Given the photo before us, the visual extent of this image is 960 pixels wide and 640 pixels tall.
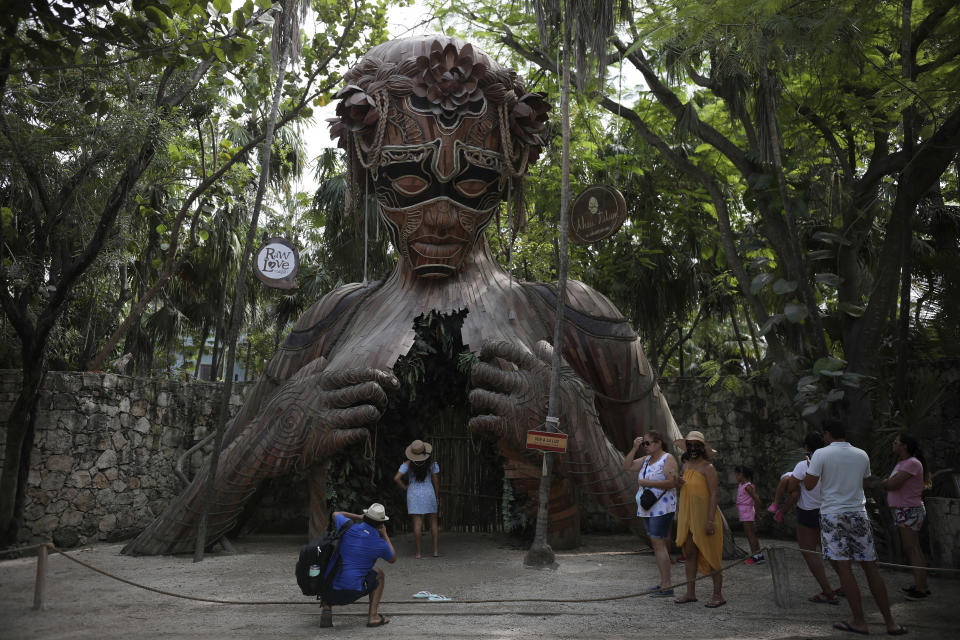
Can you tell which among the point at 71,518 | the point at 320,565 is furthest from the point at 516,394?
the point at 71,518

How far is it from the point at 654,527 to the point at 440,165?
13.8 ft

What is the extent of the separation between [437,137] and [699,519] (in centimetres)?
462

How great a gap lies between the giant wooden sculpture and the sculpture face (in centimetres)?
1

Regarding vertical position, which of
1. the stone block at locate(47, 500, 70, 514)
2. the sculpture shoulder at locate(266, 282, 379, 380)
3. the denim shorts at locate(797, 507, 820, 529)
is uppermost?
the sculpture shoulder at locate(266, 282, 379, 380)

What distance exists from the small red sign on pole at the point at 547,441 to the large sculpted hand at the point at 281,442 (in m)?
1.48

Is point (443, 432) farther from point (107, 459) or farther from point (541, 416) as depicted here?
point (107, 459)

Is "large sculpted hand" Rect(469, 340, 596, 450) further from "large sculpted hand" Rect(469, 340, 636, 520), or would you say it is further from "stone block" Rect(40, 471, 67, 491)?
"stone block" Rect(40, 471, 67, 491)

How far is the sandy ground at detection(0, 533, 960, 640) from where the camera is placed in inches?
189

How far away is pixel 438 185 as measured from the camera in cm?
801

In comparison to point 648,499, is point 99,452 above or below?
above

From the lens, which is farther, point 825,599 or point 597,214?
point 597,214

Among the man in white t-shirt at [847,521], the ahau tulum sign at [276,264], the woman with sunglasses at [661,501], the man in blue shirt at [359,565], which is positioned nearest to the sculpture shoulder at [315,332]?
the ahau tulum sign at [276,264]

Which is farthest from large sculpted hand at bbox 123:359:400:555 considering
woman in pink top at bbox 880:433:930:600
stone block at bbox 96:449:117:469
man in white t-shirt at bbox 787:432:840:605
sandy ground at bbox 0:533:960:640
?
woman in pink top at bbox 880:433:930:600

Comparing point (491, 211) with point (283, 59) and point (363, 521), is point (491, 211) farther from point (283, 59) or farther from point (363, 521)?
point (363, 521)
